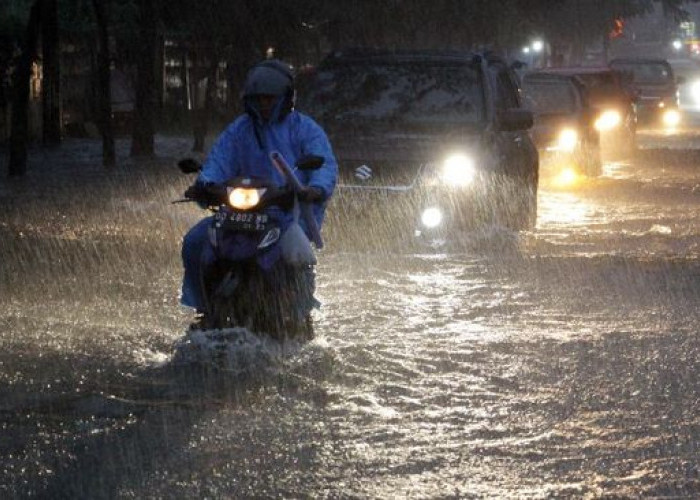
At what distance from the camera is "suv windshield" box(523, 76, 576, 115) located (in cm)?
2742

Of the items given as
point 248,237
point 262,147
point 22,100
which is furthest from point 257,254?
point 22,100

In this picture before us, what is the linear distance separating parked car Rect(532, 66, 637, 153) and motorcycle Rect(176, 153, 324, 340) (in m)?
22.5

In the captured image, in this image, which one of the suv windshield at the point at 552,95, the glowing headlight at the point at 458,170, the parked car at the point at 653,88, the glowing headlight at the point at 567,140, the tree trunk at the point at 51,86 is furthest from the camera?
the parked car at the point at 653,88

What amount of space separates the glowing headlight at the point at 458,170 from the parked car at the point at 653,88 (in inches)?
1454

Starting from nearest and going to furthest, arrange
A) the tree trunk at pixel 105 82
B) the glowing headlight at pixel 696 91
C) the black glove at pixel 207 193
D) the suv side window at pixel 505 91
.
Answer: the black glove at pixel 207 193
the suv side window at pixel 505 91
the tree trunk at pixel 105 82
the glowing headlight at pixel 696 91

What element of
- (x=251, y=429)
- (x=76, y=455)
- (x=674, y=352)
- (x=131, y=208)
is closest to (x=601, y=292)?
(x=674, y=352)

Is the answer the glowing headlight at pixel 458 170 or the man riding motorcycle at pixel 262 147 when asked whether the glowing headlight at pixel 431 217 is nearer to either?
the glowing headlight at pixel 458 170

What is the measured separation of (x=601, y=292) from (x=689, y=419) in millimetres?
4912

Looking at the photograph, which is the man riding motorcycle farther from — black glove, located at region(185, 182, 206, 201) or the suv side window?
the suv side window

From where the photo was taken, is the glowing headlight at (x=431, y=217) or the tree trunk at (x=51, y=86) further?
the tree trunk at (x=51, y=86)

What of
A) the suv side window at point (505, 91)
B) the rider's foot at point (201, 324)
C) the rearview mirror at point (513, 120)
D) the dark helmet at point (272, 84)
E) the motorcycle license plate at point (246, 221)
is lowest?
the rider's foot at point (201, 324)

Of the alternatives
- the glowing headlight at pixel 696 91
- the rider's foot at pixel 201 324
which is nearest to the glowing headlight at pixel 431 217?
the rider's foot at pixel 201 324

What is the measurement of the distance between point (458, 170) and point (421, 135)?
1.66 ft

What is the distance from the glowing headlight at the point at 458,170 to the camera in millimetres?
15203
